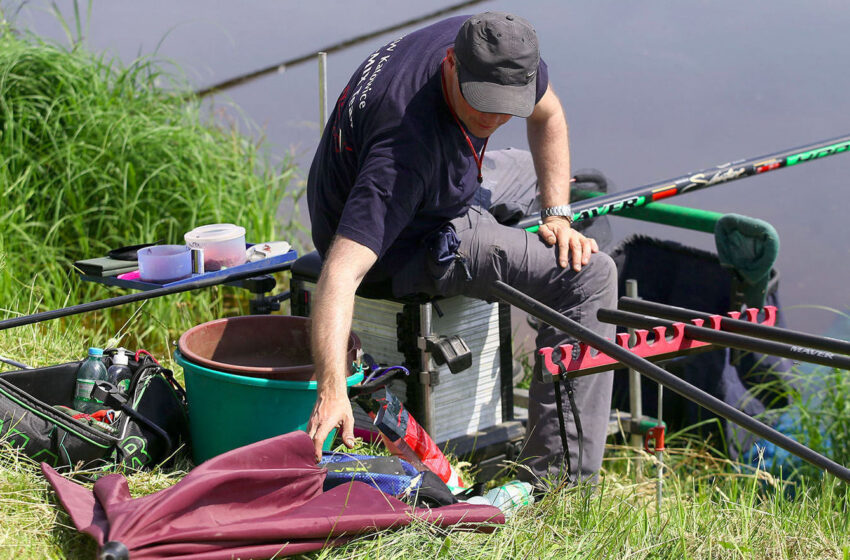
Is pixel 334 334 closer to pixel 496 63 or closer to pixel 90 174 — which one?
pixel 496 63

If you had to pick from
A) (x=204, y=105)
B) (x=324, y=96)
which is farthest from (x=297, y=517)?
(x=204, y=105)

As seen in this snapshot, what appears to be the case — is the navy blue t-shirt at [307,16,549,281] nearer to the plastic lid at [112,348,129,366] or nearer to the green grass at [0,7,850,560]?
the plastic lid at [112,348,129,366]

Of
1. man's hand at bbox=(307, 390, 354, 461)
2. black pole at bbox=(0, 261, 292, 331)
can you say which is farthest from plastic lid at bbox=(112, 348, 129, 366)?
man's hand at bbox=(307, 390, 354, 461)

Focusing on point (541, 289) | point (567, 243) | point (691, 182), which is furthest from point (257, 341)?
point (691, 182)

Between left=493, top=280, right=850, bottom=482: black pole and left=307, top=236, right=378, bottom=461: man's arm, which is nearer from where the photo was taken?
left=493, top=280, right=850, bottom=482: black pole

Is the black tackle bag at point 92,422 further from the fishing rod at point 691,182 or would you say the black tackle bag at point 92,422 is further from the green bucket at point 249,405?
the fishing rod at point 691,182

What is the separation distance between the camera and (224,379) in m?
2.69

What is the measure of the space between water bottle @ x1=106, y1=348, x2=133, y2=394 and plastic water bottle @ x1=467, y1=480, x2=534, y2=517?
104 centimetres

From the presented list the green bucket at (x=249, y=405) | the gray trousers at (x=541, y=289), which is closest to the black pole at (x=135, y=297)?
the green bucket at (x=249, y=405)

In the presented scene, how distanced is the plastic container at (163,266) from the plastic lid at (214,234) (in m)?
0.09

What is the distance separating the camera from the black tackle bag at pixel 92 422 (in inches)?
102

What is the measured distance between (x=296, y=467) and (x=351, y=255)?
57 cm

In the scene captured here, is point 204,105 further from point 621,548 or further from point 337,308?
point 621,548

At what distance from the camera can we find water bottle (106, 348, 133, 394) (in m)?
2.87
